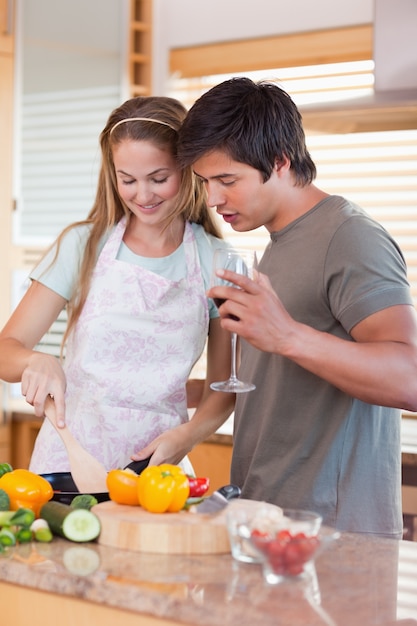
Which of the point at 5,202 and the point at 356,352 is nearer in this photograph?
the point at 356,352

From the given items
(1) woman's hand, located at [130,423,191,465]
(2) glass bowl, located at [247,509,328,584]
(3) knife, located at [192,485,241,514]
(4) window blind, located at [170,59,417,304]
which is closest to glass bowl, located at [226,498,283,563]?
(2) glass bowl, located at [247,509,328,584]

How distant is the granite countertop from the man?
29cm

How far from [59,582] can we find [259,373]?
76cm

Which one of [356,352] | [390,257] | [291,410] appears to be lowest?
[291,410]

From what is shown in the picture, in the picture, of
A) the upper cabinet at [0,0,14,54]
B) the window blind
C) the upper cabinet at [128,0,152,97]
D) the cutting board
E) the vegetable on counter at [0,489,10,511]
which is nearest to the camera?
the cutting board

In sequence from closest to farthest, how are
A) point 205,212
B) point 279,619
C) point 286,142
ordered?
1. point 279,619
2. point 286,142
3. point 205,212

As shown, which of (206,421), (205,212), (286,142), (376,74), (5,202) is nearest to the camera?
(286,142)

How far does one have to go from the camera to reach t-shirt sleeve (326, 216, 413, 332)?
169 cm

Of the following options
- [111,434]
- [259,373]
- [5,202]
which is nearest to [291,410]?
[259,373]

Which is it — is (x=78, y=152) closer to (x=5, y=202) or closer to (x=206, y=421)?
(x=5, y=202)

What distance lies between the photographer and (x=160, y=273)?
7.28 ft

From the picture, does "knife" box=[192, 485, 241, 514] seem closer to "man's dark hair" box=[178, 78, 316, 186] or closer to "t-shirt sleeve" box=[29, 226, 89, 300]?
"man's dark hair" box=[178, 78, 316, 186]

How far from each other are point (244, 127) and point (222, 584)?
90cm

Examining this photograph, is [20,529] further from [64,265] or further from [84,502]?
[64,265]
